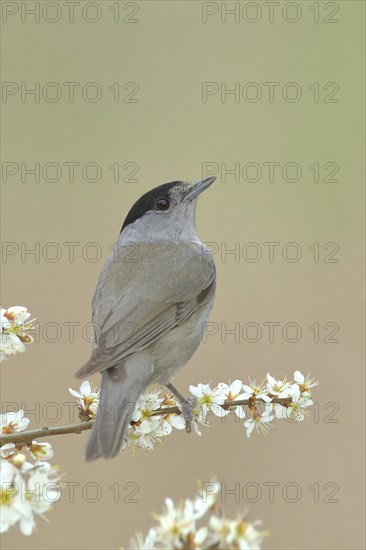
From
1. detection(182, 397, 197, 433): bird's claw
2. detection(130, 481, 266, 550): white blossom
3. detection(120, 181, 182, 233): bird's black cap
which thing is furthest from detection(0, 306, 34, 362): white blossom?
detection(120, 181, 182, 233): bird's black cap

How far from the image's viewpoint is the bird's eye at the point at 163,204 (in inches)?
213

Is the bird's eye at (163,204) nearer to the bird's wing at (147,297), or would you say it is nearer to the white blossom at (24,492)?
the bird's wing at (147,297)

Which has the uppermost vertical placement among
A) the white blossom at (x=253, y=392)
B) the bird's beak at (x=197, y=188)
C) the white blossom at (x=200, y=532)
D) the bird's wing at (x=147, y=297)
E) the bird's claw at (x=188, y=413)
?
the bird's beak at (x=197, y=188)

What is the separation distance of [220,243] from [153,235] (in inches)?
127

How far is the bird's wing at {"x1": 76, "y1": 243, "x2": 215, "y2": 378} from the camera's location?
3.91 meters

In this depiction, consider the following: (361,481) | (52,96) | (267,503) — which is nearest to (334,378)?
(361,481)

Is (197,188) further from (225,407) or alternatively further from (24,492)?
(24,492)

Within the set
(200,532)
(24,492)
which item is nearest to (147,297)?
(24,492)

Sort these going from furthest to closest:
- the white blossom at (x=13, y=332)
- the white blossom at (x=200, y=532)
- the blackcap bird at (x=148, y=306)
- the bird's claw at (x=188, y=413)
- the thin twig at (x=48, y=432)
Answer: the bird's claw at (x=188, y=413), the blackcap bird at (x=148, y=306), the white blossom at (x=13, y=332), the thin twig at (x=48, y=432), the white blossom at (x=200, y=532)

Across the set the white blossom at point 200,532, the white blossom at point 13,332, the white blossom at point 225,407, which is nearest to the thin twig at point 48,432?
the white blossom at point 225,407

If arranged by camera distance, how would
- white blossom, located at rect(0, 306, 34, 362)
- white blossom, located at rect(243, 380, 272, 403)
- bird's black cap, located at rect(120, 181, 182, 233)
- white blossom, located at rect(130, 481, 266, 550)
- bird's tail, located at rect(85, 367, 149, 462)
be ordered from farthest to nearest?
bird's black cap, located at rect(120, 181, 182, 233), white blossom, located at rect(243, 380, 272, 403), bird's tail, located at rect(85, 367, 149, 462), white blossom, located at rect(0, 306, 34, 362), white blossom, located at rect(130, 481, 266, 550)

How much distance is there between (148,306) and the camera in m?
4.36

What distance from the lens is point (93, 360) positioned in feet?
11.7

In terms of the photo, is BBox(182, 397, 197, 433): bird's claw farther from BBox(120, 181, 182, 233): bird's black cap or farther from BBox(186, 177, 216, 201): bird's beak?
BBox(186, 177, 216, 201): bird's beak
